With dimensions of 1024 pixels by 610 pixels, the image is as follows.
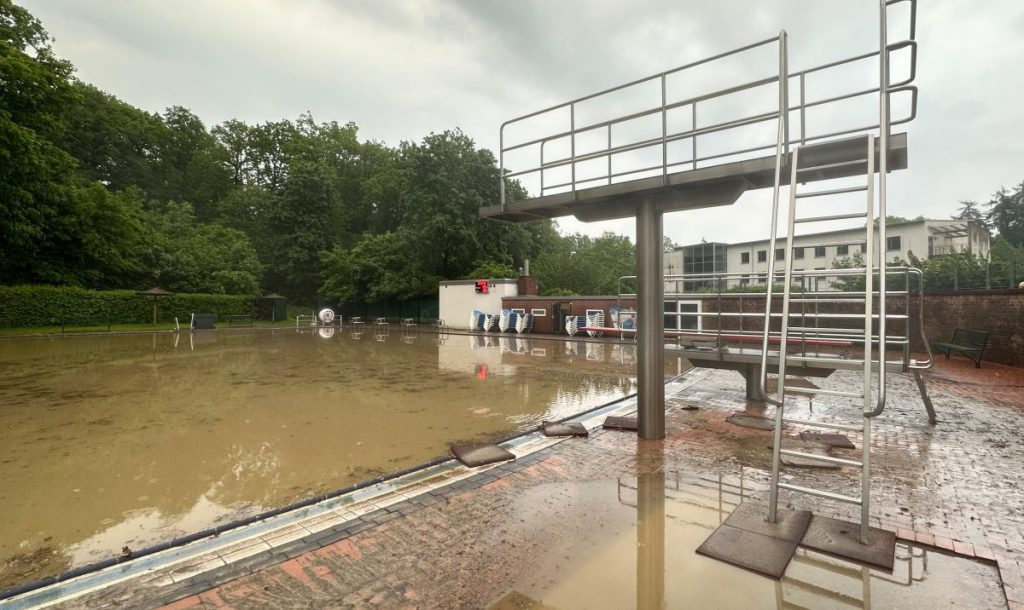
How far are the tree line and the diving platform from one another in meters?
21.4

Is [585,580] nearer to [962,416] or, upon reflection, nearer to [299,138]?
[962,416]

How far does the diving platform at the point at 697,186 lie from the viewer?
352 cm

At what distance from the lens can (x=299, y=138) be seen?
5072cm

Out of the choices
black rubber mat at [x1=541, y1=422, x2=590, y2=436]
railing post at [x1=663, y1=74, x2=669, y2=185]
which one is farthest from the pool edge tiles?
railing post at [x1=663, y1=74, x2=669, y2=185]

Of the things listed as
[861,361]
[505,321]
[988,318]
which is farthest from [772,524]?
[505,321]

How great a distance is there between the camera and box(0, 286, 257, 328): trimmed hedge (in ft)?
74.2

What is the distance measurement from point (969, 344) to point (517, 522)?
12957mm

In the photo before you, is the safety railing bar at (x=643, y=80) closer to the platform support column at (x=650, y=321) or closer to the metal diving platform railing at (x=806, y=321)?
the platform support column at (x=650, y=321)

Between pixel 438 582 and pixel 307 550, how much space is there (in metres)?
0.94

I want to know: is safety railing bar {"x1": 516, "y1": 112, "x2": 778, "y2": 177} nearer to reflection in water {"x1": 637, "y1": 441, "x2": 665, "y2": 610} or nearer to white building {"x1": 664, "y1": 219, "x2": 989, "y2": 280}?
reflection in water {"x1": 637, "y1": 441, "x2": 665, "y2": 610}

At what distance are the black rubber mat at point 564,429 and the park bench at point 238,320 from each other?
101ft

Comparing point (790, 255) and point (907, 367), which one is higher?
point (790, 255)

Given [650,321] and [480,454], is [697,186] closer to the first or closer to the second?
[650,321]

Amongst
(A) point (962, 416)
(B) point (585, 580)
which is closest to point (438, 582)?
(B) point (585, 580)
